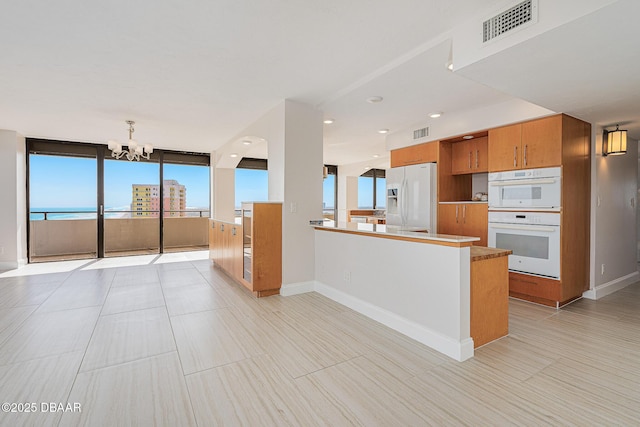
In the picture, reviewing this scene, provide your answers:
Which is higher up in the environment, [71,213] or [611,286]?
[71,213]

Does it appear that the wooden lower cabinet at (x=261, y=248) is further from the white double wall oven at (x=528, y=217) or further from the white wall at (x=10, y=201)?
the white wall at (x=10, y=201)

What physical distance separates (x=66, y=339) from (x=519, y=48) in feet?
13.4

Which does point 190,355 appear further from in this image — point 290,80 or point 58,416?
point 290,80

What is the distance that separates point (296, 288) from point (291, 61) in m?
2.64

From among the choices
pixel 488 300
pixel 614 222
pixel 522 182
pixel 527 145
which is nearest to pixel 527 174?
pixel 522 182

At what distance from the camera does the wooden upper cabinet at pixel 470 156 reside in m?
4.41

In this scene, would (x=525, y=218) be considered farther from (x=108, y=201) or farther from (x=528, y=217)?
(x=108, y=201)

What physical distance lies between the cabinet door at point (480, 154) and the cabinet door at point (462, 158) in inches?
1.9

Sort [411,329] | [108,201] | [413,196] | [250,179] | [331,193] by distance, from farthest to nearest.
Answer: [331,193] → [250,179] → [108,201] → [413,196] → [411,329]

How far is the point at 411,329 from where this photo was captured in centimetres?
259

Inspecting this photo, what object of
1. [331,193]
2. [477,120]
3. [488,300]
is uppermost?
[477,120]

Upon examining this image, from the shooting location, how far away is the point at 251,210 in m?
3.74

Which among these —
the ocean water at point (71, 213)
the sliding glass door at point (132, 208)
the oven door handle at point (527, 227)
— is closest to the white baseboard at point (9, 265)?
the ocean water at point (71, 213)

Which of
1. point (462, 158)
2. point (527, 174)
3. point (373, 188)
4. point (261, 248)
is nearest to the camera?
point (527, 174)
